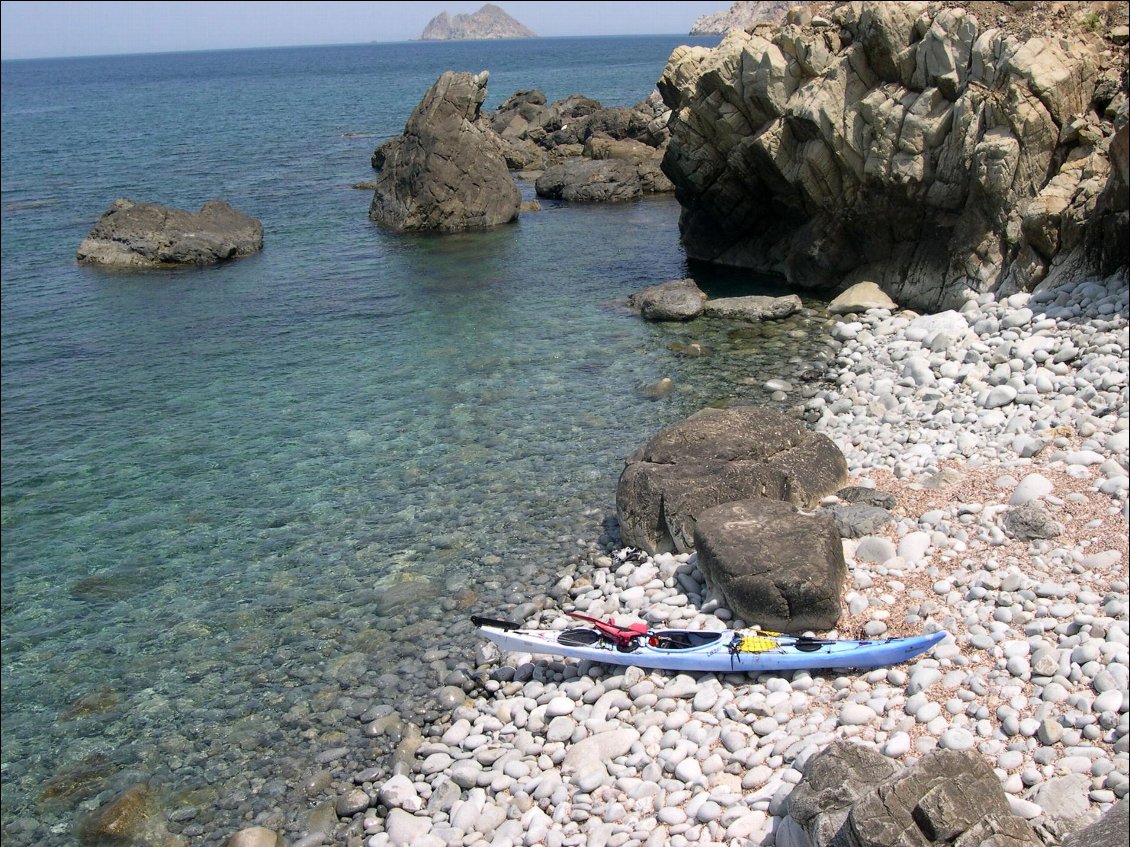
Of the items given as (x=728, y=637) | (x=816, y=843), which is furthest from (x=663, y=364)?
(x=816, y=843)

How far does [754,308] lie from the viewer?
29703mm

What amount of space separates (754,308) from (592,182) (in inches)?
952

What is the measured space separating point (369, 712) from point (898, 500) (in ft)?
31.3

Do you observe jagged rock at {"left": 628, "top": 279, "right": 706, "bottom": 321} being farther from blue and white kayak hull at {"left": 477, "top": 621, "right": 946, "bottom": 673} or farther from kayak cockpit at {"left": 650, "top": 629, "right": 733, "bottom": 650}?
kayak cockpit at {"left": 650, "top": 629, "right": 733, "bottom": 650}

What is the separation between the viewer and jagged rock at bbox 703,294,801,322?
29.3 m

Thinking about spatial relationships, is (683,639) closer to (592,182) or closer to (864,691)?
(864,691)

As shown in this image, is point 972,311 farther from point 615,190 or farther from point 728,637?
point 615,190

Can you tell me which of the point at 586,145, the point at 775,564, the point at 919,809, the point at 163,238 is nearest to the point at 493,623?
the point at 775,564

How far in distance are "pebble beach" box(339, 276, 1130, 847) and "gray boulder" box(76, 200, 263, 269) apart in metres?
30.0

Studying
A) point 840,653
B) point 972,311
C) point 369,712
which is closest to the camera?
point 840,653

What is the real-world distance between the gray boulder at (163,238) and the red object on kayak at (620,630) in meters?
32.8

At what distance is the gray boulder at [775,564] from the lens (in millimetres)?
13883

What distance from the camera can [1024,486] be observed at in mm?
15758

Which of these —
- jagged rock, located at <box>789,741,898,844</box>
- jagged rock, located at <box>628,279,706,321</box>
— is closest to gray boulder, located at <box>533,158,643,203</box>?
jagged rock, located at <box>628,279,706,321</box>
